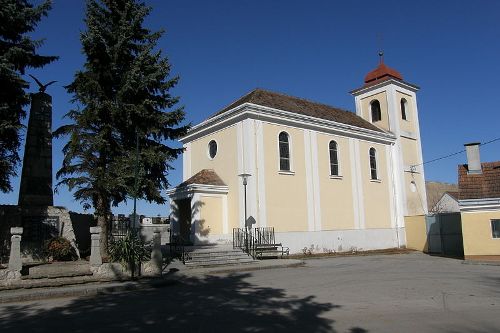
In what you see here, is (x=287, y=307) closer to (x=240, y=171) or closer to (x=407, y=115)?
(x=240, y=171)

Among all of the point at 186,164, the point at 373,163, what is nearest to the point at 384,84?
the point at 373,163

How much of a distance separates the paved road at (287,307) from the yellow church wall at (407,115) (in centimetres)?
2150

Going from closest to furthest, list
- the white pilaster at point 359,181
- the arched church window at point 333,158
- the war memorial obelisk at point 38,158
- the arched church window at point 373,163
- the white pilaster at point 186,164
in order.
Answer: the war memorial obelisk at point 38,158 → the arched church window at point 333,158 → the white pilaster at point 186,164 → the white pilaster at point 359,181 → the arched church window at point 373,163

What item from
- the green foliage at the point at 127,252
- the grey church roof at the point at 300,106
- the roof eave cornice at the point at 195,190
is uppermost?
the grey church roof at the point at 300,106

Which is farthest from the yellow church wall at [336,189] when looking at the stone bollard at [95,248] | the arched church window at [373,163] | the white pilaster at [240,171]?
the stone bollard at [95,248]

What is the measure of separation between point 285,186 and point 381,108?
14216mm

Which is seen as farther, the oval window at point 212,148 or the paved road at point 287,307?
the oval window at point 212,148

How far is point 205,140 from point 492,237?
1716 cm

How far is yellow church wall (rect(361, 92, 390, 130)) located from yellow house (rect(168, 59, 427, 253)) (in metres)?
0.09

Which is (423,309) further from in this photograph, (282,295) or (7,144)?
(7,144)

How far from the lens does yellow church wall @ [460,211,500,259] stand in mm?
21484

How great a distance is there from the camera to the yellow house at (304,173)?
24672 millimetres

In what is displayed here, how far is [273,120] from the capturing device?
2597 centimetres

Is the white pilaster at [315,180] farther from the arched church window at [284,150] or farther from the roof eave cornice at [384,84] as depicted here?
the roof eave cornice at [384,84]
